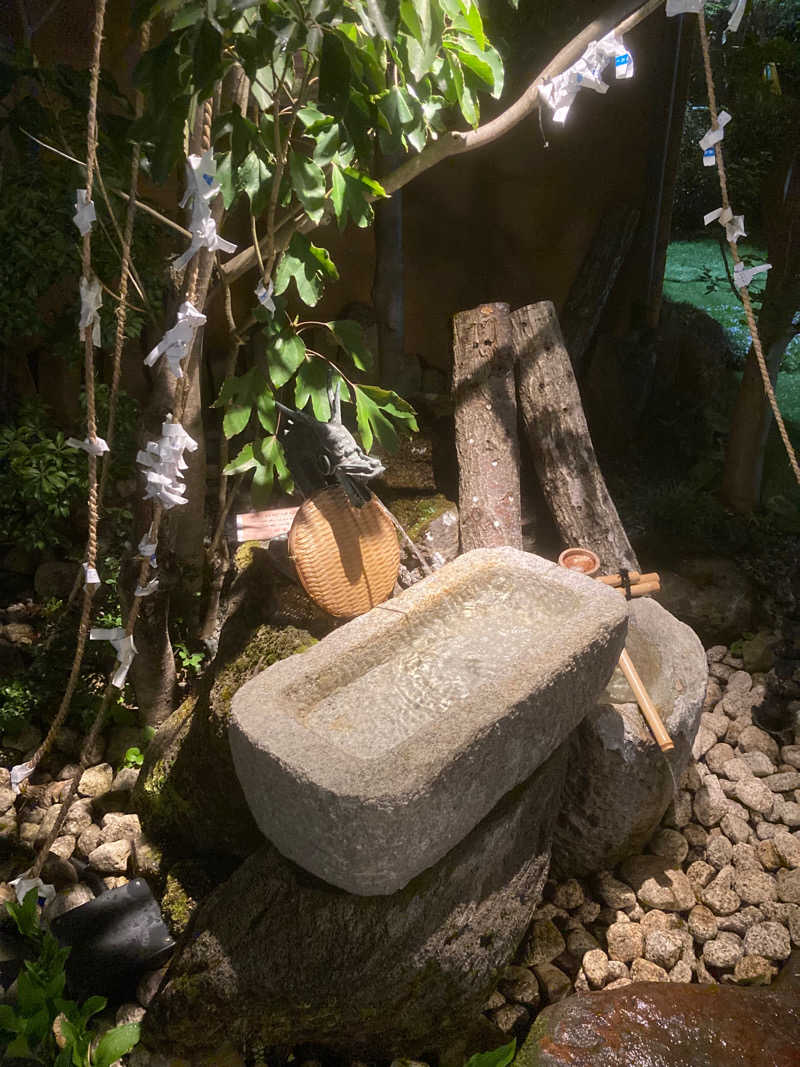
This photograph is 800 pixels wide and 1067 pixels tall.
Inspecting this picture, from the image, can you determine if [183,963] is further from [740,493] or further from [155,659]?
[740,493]

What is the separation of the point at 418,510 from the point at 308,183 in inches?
80.9

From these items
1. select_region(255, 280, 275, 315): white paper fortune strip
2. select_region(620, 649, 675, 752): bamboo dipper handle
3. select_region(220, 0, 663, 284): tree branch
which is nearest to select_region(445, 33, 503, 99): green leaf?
select_region(220, 0, 663, 284): tree branch

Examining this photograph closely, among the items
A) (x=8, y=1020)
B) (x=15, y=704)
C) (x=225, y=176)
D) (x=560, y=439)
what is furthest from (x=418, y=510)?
(x=8, y=1020)

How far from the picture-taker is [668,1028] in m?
2.43

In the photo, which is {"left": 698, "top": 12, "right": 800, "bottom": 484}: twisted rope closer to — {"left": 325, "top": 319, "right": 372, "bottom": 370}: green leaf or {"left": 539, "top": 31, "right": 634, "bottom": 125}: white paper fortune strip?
{"left": 539, "top": 31, "right": 634, "bottom": 125}: white paper fortune strip

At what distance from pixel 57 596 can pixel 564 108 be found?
9.88ft

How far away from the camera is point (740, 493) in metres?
4.65

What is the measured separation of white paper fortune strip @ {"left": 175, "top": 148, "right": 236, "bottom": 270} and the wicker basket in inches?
47.1

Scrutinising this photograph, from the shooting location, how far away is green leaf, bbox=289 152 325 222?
2352 mm

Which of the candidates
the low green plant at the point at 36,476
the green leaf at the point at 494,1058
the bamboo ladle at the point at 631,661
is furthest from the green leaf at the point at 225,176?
the green leaf at the point at 494,1058

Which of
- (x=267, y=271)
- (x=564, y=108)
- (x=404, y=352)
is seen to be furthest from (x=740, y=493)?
(x=267, y=271)

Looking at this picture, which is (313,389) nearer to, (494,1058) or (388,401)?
(388,401)

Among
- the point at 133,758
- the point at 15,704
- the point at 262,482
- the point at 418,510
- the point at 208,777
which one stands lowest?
the point at 133,758

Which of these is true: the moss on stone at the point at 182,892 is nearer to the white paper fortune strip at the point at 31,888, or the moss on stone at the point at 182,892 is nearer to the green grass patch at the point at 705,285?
the white paper fortune strip at the point at 31,888
